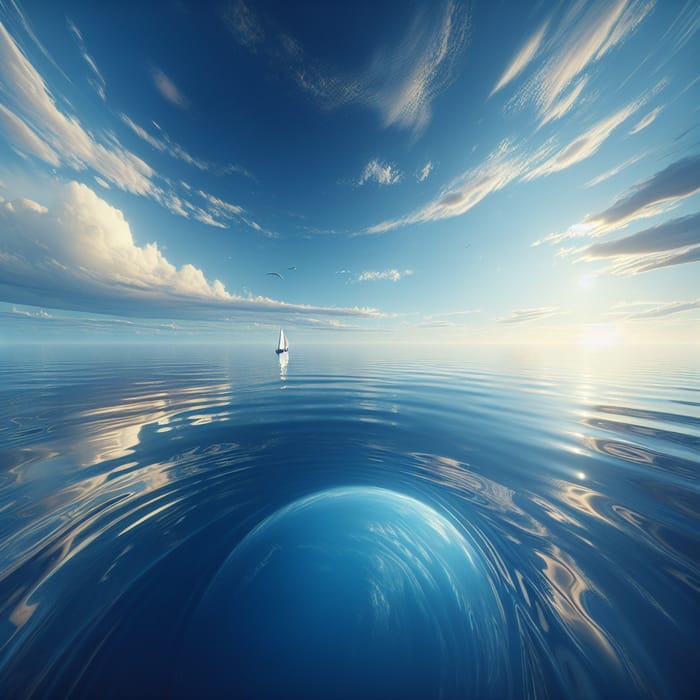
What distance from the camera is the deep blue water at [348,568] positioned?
8.45 ft

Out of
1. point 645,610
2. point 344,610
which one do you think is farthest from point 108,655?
point 645,610

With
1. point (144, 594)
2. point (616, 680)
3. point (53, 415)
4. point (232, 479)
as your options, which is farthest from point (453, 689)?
point (53, 415)

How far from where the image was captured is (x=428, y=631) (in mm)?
2879

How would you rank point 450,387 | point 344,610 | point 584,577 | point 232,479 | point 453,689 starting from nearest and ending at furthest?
1. point 453,689
2. point 344,610
3. point 584,577
4. point 232,479
5. point 450,387

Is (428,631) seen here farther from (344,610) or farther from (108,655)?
(108,655)

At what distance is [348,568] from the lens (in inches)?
141

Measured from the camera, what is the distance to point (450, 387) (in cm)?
1914

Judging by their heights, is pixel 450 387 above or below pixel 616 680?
above

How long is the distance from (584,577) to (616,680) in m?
1.36

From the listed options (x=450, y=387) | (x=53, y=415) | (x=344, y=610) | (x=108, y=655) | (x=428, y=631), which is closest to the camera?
(x=108, y=655)

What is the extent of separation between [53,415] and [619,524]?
20827mm

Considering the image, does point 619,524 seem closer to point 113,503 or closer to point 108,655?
point 108,655

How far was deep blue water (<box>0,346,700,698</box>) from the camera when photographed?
2.57 metres

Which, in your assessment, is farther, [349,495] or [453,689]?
[349,495]
